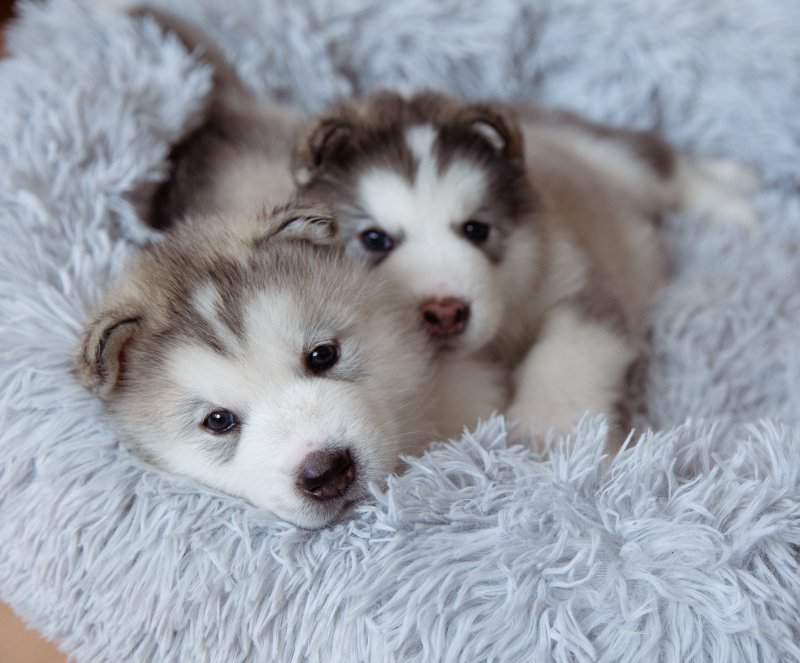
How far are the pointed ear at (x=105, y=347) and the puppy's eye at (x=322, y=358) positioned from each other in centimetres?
34

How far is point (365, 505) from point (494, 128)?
41.4 inches

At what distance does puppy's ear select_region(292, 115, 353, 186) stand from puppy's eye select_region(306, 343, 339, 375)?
0.62 meters

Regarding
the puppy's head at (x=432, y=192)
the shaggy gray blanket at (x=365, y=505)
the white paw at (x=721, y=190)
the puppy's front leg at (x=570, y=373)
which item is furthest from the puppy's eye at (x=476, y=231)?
the white paw at (x=721, y=190)

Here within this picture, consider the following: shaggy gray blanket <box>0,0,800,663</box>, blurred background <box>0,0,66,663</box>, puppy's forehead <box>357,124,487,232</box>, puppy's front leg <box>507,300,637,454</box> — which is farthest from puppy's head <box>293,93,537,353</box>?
blurred background <box>0,0,66,663</box>

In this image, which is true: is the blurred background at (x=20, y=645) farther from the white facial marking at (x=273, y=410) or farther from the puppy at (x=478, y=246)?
the puppy at (x=478, y=246)

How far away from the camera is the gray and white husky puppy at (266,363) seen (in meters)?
1.52

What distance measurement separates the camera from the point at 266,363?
5.15 feet

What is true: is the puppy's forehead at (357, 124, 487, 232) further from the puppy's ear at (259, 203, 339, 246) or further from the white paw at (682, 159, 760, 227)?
the white paw at (682, 159, 760, 227)

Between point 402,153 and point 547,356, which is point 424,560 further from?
point 402,153

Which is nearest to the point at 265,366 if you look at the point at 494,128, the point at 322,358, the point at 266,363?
the point at 266,363

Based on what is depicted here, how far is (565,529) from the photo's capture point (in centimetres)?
148

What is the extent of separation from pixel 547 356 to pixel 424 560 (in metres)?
0.79

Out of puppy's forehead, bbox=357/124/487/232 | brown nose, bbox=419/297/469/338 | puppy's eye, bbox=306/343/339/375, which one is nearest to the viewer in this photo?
puppy's eye, bbox=306/343/339/375

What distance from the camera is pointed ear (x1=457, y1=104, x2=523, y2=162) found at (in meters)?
2.11
